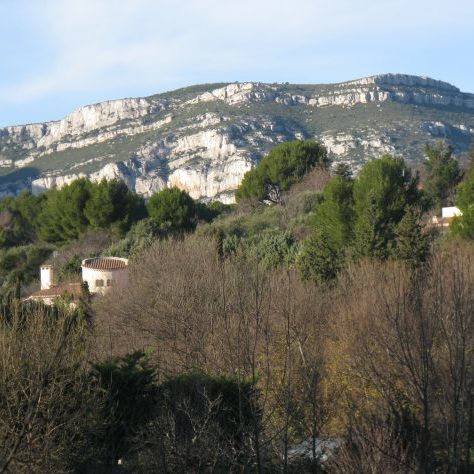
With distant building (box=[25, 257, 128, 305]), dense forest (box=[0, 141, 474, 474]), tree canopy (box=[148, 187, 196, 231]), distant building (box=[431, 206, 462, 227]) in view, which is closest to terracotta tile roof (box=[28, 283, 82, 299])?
distant building (box=[25, 257, 128, 305])

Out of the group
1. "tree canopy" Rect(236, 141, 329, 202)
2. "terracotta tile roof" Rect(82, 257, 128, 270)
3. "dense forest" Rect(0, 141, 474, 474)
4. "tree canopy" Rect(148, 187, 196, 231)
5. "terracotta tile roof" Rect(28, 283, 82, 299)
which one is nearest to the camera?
"dense forest" Rect(0, 141, 474, 474)

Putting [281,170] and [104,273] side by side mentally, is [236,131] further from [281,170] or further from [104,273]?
[104,273]

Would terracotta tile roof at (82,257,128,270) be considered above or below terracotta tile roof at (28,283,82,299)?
above

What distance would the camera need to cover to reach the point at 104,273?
105 ft

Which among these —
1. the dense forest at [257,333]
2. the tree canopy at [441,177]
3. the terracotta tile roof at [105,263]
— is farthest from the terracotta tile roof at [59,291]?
the tree canopy at [441,177]

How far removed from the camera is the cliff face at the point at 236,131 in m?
84.2

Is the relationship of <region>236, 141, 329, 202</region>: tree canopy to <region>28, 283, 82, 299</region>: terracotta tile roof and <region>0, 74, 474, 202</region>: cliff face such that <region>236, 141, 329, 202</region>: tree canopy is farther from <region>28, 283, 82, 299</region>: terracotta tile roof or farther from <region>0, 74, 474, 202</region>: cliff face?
<region>0, 74, 474, 202</region>: cliff face

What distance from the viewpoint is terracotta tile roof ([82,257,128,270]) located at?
106 ft

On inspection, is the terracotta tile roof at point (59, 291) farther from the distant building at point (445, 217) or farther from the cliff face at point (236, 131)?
the cliff face at point (236, 131)

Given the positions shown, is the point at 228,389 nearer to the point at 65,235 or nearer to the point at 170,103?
the point at 65,235

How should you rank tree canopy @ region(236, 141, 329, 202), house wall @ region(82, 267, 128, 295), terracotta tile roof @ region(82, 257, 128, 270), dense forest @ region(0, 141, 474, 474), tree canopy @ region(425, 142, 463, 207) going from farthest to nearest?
tree canopy @ region(236, 141, 329, 202), tree canopy @ region(425, 142, 463, 207), terracotta tile roof @ region(82, 257, 128, 270), house wall @ region(82, 267, 128, 295), dense forest @ region(0, 141, 474, 474)

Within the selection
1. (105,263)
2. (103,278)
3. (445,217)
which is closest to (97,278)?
(103,278)

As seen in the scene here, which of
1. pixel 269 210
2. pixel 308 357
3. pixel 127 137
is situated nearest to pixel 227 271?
pixel 308 357

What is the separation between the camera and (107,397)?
39.8 ft
